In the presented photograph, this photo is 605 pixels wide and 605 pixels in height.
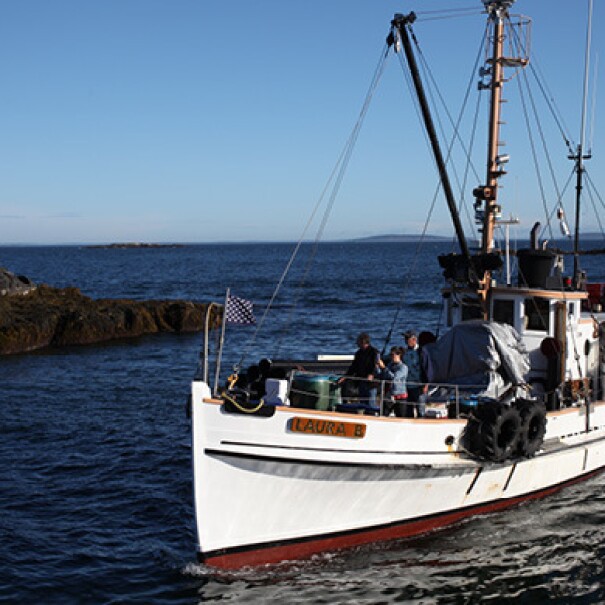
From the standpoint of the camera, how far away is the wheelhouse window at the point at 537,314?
1730 cm

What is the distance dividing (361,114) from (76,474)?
9838mm

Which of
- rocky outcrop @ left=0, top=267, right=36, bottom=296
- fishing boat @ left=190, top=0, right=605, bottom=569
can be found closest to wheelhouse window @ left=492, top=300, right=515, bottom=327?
fishing boat @ left=190, top=0, right=605, bottom=569

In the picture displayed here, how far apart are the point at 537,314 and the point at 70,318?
2783 centimetres

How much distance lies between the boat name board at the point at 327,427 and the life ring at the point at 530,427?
331cm

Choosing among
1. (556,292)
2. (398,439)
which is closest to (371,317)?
(556,292)

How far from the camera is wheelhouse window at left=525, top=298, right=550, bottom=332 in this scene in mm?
17297

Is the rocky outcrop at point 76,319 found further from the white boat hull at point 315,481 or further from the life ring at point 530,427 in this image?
the life ring at point 530,427

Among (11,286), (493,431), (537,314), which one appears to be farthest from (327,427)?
(11,286)

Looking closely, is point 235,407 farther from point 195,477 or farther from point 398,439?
point 398,439

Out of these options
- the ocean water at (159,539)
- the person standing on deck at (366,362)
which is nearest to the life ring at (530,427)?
the ocean water at (159,539)

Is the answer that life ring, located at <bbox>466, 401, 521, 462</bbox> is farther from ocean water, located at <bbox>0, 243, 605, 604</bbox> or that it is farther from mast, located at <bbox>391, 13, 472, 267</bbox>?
mast, located at <bbox>391, 13, 472, 267</bbox>

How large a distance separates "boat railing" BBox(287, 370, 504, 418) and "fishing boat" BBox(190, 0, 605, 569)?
0.03 m

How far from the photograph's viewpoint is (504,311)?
17.5 meters

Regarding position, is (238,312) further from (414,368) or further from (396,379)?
(414,368)
